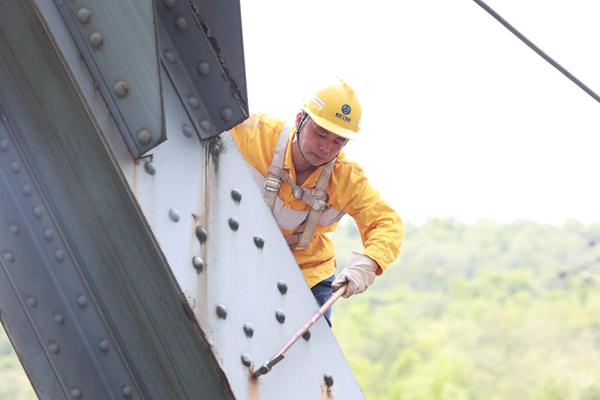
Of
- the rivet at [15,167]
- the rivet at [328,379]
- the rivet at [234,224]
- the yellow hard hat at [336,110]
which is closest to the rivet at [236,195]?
the rivet at [234,224]

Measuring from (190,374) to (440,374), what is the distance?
57291 millimetres

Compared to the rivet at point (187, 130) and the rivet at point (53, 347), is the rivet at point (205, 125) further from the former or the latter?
the rivet at point (53, 347)

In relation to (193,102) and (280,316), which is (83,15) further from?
(280,316)

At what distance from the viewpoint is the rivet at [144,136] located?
1.65 metres

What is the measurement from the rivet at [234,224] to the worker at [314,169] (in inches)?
66.3

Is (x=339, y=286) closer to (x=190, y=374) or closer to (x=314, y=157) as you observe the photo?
(x=314, y=157)

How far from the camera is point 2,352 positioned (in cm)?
5722

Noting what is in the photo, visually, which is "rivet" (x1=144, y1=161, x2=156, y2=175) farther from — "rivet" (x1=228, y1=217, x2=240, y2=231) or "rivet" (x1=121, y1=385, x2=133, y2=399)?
"rivet" (x1=121, y1=385, x2=133, y2=399)

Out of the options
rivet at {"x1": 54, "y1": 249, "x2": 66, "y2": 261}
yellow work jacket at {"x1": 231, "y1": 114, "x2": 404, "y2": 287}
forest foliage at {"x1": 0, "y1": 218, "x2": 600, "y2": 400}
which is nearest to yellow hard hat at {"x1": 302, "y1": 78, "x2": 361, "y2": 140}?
yellow work jacket at {"x1": 231, "y1": 114, "x2": 404, "y2": 287}

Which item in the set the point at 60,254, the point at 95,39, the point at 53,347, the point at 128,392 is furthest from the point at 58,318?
the point at 95,39

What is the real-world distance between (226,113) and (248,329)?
52 cm

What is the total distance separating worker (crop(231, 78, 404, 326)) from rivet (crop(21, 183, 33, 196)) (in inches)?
60.8

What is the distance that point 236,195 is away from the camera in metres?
1.88

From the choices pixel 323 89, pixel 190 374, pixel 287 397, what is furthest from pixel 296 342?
pixel 323 89
